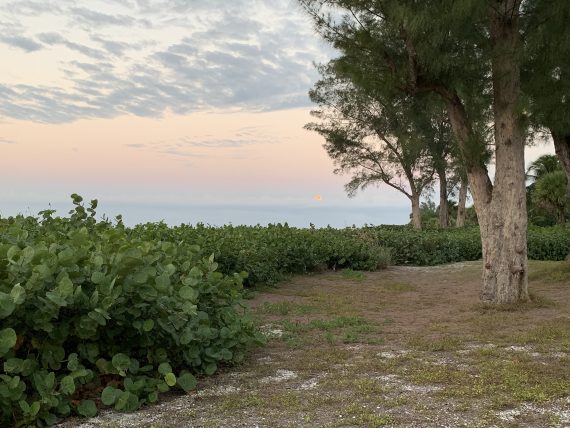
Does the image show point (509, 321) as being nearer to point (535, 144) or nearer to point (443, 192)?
point (535, 144)

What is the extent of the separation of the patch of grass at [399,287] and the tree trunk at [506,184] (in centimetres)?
314

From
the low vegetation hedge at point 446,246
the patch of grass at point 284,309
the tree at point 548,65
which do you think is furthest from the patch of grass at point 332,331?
the low vegetation hedge at point 446,246

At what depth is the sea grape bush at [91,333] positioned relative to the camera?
4.03 metres

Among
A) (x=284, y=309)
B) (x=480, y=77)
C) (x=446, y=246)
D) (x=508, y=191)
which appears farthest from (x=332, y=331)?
(x=446, y=246)

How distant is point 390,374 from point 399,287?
25.5ft

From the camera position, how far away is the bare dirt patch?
13.2ft

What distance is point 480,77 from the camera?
972 centimetres

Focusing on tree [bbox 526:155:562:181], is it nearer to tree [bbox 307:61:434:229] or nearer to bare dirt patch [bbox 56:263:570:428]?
tree [bbox 307:61:434:229]

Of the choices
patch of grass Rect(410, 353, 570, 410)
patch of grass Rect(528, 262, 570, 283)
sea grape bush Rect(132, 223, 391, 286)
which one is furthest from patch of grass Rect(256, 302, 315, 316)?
patch of grass Rect(528, 262, 570, 283)

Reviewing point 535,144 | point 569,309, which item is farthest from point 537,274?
point 569,309

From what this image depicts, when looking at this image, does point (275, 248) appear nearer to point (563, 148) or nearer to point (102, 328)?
point (563, 148)

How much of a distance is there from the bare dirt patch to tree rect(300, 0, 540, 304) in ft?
3.27

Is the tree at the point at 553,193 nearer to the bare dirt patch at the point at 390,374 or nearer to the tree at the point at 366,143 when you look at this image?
the tree at the point at 366,143

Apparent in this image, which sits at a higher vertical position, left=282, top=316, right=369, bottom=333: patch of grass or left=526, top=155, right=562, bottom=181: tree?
left=526, top=155, right=562, bottom=181: tree
